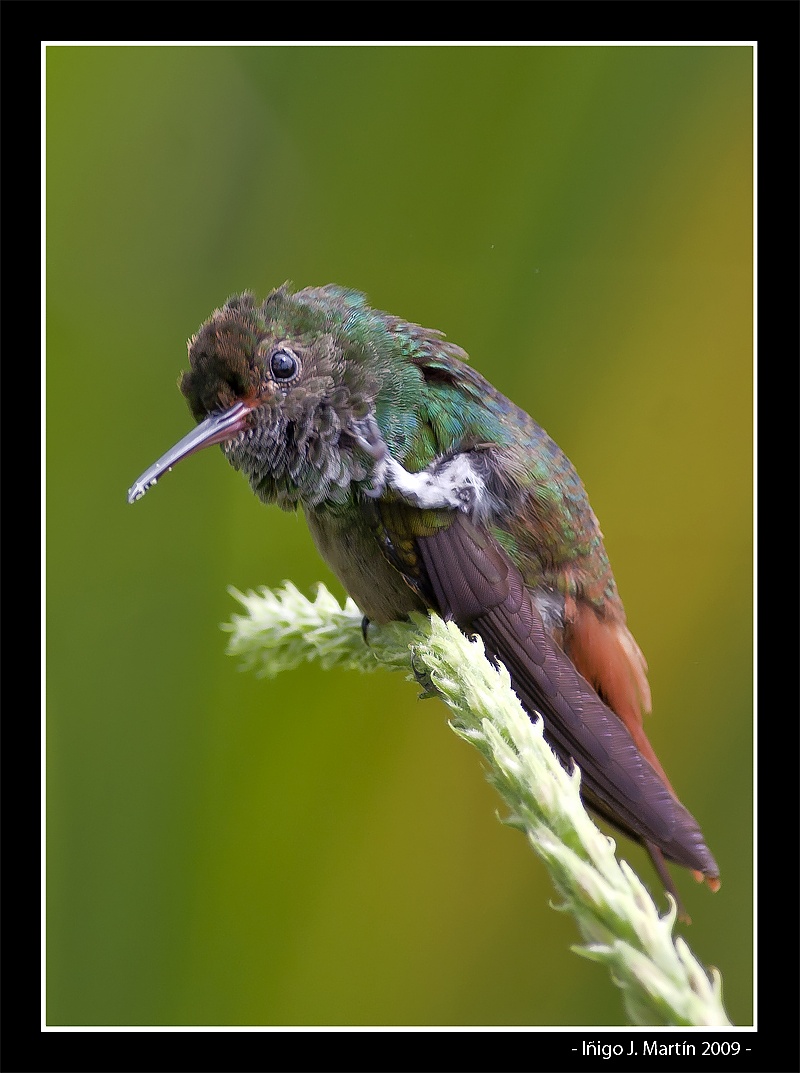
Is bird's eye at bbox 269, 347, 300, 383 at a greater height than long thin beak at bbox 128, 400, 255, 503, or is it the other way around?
bird's eye at bbox 269, 347, 300, 383

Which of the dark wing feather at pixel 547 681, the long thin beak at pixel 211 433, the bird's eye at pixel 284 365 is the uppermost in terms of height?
the bird's eye at pixel 284 365

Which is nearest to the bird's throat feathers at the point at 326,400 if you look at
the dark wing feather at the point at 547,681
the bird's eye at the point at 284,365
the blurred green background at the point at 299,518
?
the bird's eye at the point at 284,365

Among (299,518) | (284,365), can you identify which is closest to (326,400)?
(284,365)

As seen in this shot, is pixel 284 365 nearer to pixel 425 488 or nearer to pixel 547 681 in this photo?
pixel 425 488

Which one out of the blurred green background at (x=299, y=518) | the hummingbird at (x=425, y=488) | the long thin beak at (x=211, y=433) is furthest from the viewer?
the blurred green background at (x=299, y=518)

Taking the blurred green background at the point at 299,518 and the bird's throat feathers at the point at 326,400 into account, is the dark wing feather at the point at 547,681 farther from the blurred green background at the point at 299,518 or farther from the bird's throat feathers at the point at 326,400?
the blurred green background at the point at 299,518

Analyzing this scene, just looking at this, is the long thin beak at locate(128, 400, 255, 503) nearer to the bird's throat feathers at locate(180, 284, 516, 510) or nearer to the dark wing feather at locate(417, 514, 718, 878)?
the bird's throat feathers at locate(180, 284, 516, 510)

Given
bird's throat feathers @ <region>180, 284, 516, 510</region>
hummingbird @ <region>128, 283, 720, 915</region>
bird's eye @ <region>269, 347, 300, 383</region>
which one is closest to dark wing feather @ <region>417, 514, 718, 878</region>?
hummingbird @ <region>128, 283, 720, 915</region>
